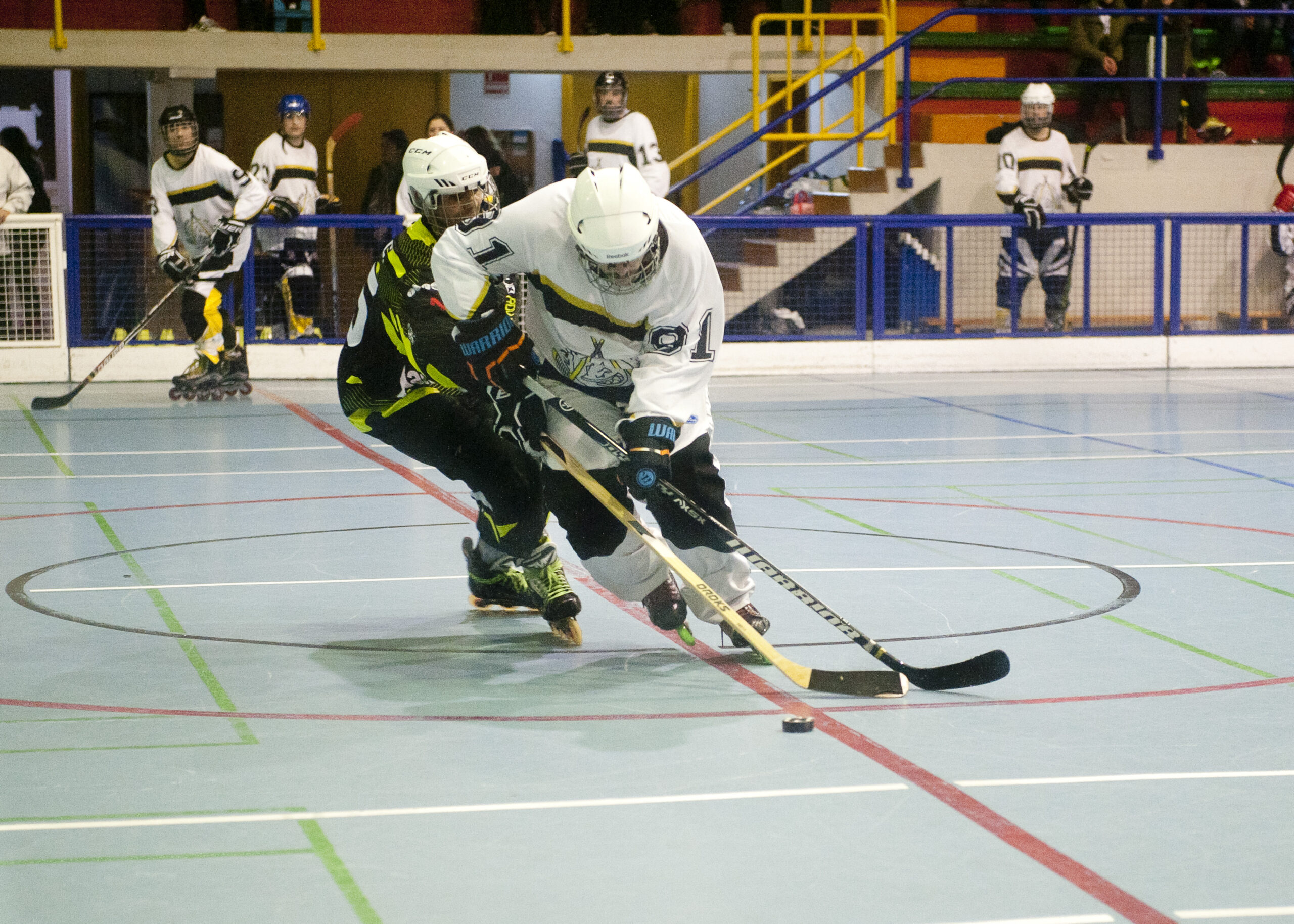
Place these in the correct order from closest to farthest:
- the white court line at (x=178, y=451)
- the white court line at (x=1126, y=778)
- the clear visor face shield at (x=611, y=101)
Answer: the white court line at (x=1126, y=778)
the white court line at (x=178, y=451)
the clear visor face shield at (x=611, y=101)

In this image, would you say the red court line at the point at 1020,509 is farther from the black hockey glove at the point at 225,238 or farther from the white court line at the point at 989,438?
the black hockey glove at the point at 225,238

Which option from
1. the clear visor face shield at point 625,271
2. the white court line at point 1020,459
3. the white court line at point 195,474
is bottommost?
the white court line at point 1020,459

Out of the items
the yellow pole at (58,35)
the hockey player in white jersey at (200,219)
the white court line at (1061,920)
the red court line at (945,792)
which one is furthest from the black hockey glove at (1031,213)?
the white court line at (1061,920)

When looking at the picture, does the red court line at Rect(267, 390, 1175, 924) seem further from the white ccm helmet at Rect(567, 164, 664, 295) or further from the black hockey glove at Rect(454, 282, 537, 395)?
the white ccm helmet at Rect(567, 164, 664, 295)

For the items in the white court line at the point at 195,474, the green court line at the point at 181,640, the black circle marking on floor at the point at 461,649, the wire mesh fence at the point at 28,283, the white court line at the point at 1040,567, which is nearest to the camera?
the green court line at the point at 181,640

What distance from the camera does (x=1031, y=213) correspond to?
12.9 m

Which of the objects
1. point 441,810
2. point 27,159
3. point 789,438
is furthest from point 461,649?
point 27,159

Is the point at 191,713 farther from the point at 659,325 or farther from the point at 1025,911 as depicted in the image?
the point at 1025,911

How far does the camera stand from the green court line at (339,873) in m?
2.90

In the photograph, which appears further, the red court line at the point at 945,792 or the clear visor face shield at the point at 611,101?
the clear visor face shield at the point at 611,101

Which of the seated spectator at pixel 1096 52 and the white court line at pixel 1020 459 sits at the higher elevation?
the seated spectator at pixel 1096 52

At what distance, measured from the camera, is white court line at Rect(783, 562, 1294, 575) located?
6.01 m

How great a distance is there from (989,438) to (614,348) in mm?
5273

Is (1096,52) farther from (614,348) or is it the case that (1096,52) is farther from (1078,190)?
(614,348)
